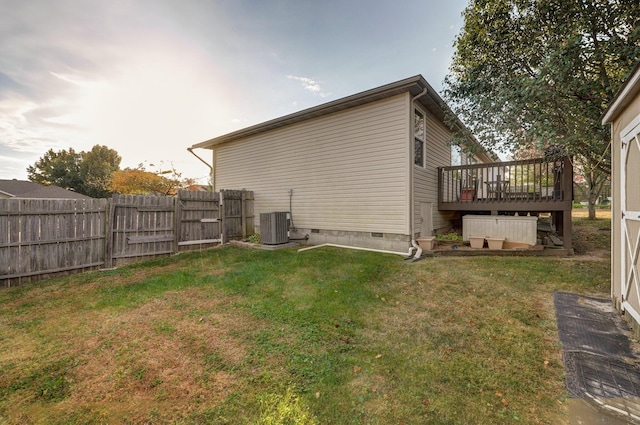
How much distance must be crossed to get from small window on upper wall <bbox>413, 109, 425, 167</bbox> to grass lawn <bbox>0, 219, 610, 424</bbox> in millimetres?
3985

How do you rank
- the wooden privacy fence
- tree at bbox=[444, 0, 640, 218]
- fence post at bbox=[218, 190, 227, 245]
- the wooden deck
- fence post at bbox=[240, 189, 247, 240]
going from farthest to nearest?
fence post at bbox=[240, 189, 247, 240]
fence post at bbox=[218, 190, 227, 245]
the wooden deck
tree at bbox=[444, 0, 640, 218]
the wooden privacy fence

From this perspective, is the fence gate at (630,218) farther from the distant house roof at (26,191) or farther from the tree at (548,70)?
the distant house roof at (26,191)

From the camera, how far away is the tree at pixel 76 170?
33.5 metres

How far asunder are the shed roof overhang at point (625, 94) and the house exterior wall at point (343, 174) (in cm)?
381

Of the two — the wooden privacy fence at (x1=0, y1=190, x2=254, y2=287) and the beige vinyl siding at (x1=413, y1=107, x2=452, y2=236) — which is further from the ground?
the beige vinyl siding at (x1=413, y1=107, x2=452, y2=236)

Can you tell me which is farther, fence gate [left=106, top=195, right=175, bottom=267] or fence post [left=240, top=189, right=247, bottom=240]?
fence post [left=240, top=189, right=247, bottom=240]

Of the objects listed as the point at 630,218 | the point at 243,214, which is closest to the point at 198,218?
the point at 243,214

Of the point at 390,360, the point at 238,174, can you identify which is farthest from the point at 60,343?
the point at 238,174

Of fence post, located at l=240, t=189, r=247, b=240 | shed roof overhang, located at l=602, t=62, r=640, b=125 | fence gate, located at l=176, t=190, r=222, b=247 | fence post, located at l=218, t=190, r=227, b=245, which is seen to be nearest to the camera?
shed roof overhang, located at l=602, t=62, r=640, b=125

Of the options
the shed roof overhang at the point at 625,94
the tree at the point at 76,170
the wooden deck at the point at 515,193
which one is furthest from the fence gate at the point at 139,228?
the tree at the point at 76,170

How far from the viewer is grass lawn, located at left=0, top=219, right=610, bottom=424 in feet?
6.29

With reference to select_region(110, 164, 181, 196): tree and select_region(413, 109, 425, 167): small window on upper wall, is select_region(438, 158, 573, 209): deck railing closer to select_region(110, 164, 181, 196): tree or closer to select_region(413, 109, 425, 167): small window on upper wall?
select_region(413, 109, 425, 167): small window on upper wall

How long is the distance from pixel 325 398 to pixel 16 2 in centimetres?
929

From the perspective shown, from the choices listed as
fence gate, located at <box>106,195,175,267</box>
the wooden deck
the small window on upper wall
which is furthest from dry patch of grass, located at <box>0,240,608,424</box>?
the small window on upper wall
